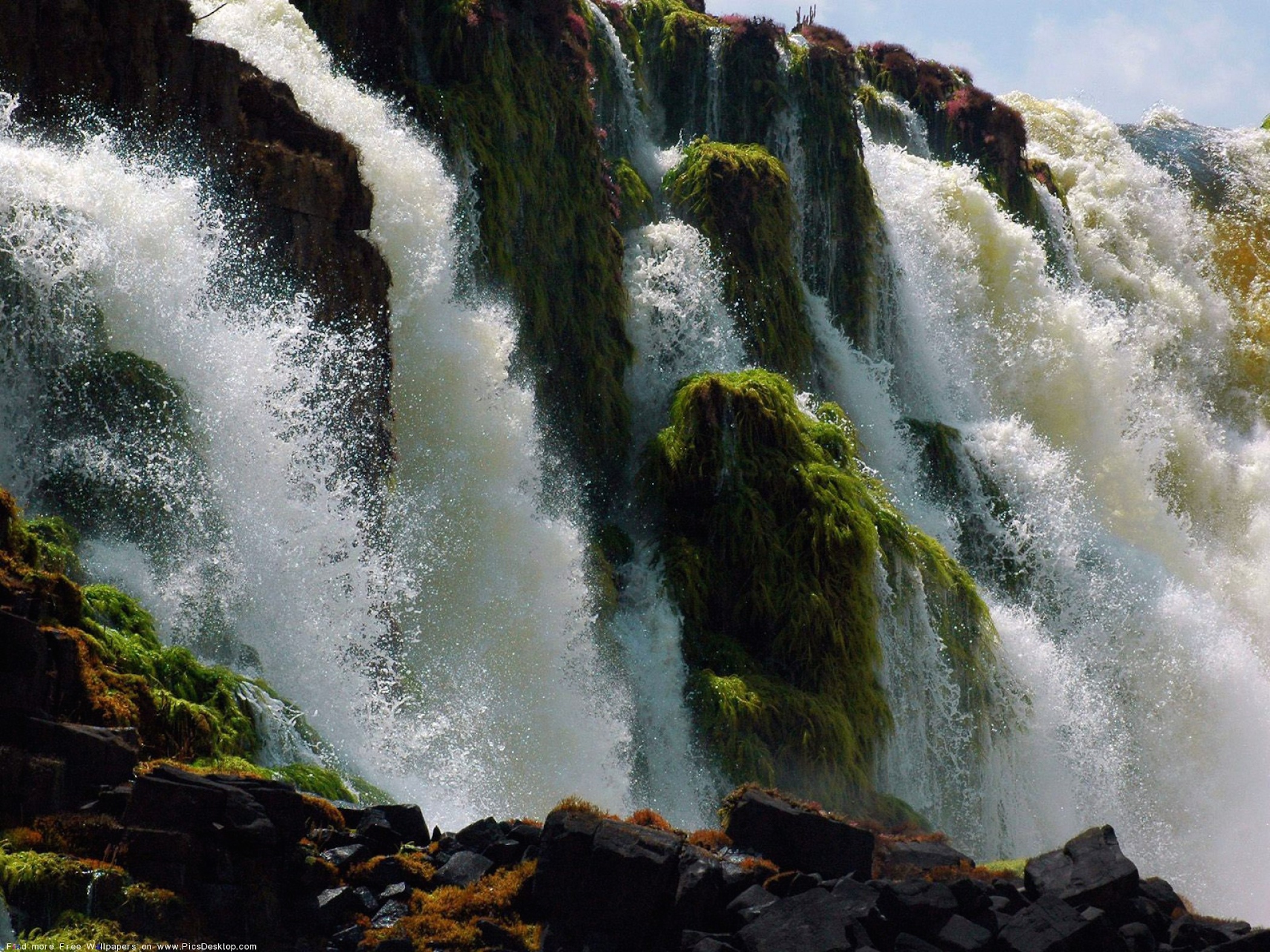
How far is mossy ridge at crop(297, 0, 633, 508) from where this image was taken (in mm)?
17297

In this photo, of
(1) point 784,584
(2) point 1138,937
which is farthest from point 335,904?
(1) point 784,584

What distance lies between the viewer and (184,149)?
42.6ft

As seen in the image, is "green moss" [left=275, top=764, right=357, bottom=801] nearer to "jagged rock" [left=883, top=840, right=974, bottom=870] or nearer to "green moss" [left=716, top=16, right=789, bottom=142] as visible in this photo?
"jagged rock" [left=883, top=840, right=974, bottom=870]

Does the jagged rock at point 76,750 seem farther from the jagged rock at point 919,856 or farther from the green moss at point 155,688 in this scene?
the jagged rock at point 919,856

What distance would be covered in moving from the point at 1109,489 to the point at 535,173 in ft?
42.2

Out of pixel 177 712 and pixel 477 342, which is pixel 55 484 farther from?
pixel 477 342

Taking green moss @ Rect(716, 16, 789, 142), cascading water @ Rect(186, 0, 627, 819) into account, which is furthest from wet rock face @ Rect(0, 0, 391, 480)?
green moss @ Rect(716, 16, 789, 142)

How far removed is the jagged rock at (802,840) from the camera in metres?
8.61

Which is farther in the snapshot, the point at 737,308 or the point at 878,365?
the point at 878,365

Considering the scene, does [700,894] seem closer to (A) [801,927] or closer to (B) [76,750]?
(A) [801,927]

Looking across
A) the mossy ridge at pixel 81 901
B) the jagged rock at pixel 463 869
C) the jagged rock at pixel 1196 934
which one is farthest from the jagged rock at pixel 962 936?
the mossy ridge at pixel 81 901

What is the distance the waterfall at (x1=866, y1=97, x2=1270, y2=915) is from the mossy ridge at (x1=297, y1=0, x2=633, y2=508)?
6.48 m

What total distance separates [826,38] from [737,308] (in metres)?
10.4

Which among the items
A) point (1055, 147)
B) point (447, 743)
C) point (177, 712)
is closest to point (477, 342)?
point (447, 743)
